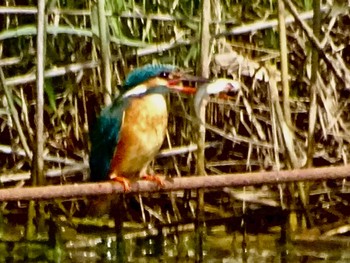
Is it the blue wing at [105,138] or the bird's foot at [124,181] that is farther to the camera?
the blue wing at [105,138]

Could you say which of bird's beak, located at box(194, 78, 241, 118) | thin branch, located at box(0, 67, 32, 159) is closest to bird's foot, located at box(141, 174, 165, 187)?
bird's beak, located at box(194, 78, 241, 118)

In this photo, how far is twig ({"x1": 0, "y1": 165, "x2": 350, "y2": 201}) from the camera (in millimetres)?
1876

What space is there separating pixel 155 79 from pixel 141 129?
0.15 meters

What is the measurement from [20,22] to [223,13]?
76 centimetres

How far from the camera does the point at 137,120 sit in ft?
8.08

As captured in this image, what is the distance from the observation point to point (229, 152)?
3457 millimetres

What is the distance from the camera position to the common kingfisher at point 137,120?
2445 mm

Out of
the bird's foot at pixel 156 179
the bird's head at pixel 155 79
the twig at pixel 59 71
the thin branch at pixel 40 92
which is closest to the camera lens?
the bird's foot at pixel 156 179

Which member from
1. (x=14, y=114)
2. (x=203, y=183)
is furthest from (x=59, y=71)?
(x=203, y=183)

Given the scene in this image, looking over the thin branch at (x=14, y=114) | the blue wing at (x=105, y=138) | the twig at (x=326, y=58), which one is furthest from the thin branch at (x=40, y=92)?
the twig at (x=326, y=58)

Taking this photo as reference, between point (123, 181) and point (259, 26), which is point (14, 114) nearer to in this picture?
point (123, 181)

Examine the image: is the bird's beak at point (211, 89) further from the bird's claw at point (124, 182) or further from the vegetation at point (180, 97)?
the bird's claw at point (124, 182)

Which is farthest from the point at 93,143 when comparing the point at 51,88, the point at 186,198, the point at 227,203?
the point at 227,203

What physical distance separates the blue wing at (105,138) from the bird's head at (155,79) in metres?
0.07
